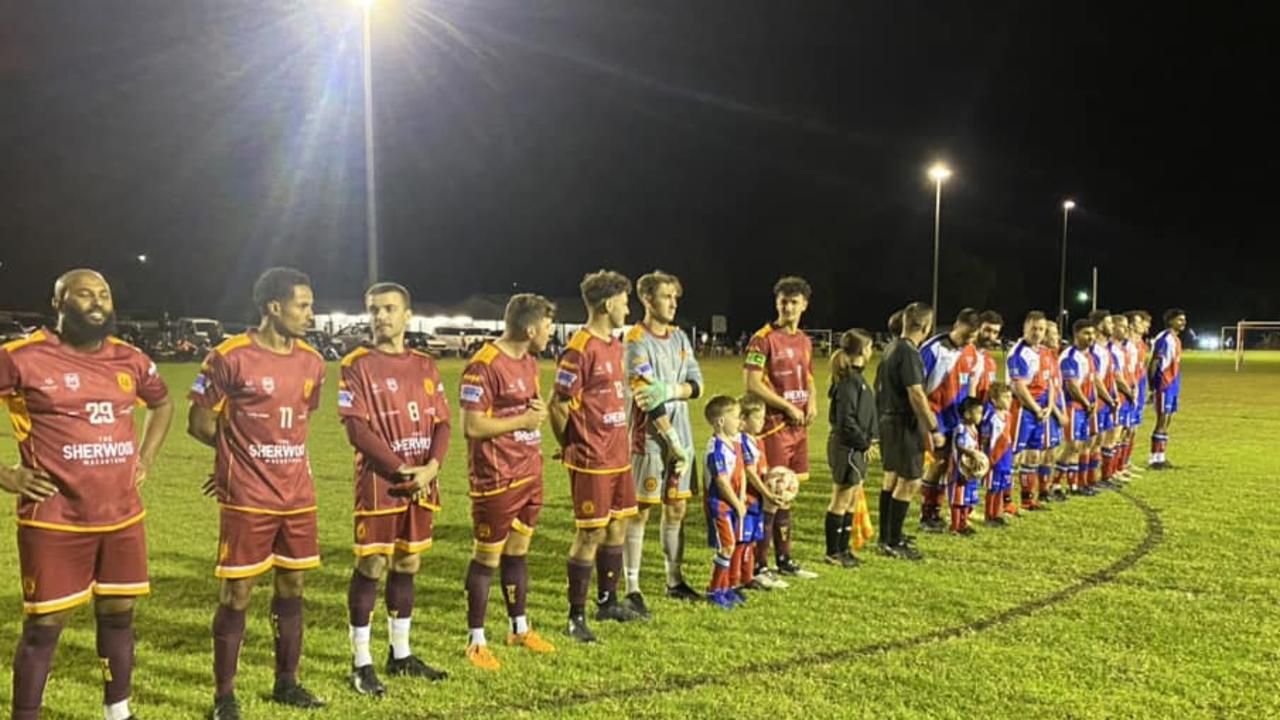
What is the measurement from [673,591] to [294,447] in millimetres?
3202

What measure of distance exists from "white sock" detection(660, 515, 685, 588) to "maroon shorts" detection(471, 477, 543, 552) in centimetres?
147

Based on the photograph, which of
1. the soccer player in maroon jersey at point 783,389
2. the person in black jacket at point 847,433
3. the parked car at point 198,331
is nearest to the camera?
the soccer player in maroon jersey at point 783,389

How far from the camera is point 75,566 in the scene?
3.95 meters

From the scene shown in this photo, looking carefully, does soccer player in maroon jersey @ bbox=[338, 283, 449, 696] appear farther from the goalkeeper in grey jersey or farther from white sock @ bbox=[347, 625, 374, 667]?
the goalkeeper in grey jersey

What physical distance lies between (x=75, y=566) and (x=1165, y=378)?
44.3ft

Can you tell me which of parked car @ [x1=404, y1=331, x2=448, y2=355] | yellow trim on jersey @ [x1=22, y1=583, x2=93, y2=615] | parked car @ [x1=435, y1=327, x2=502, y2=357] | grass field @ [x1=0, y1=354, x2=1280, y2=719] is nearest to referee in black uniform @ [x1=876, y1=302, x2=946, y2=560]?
grass field @ [x1=0, y1=354, x2=1280, y2=719]

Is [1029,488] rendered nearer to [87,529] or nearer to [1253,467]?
[1253,467]

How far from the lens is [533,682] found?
16.3 feet

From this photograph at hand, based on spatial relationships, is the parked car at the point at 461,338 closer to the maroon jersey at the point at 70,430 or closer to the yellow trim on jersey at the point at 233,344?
the yellow trim on jersey at the point at 233,344

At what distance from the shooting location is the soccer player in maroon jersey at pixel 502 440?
5.14 meters

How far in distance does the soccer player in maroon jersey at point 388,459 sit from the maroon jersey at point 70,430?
1061mm

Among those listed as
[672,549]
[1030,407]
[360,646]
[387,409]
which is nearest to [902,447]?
[1030,407]

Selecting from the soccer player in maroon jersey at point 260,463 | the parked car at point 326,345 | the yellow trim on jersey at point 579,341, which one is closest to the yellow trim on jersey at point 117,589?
the soccer player in maroon jersey at point 260,463

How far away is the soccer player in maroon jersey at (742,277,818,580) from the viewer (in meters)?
7.11
